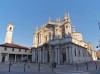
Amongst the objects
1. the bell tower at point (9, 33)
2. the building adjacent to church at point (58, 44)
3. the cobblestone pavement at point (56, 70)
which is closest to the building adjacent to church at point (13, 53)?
the building adjacent to church at point (58, 44)

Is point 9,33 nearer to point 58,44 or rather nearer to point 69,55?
point 58,44

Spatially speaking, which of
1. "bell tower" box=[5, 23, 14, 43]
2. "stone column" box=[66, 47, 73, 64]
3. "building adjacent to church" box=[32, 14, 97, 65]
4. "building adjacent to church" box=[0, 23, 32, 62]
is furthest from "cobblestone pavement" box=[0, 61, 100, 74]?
"bell tower" box=[5, 23, 14, 43]

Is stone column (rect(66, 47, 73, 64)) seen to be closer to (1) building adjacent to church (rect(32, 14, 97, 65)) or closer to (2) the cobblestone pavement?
(1) building adjacent to church (rect(32, 14, 97, 65))

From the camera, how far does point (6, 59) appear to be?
46.0m

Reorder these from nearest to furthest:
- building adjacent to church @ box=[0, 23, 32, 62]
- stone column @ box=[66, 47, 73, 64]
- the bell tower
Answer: stone column @ box=[66, 47, 73, 64], building adjacent to church @ box=[0, 23, 32, 62], the bell tower

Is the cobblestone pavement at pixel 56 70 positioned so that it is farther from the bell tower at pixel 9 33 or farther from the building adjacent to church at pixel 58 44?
the bell tower at pixel 9 33

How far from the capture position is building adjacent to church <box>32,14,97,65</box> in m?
33.4

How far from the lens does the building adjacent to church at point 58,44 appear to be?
33.4 metres

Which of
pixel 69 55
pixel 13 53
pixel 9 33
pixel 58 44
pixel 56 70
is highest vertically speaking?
pixel 9 33

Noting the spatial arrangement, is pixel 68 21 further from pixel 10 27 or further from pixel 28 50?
pixel 10 27

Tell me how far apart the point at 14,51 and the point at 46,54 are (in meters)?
15.3

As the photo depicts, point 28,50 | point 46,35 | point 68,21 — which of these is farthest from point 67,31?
point 28,50

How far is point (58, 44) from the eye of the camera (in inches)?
1406

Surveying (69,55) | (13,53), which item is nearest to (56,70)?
(69,55)
